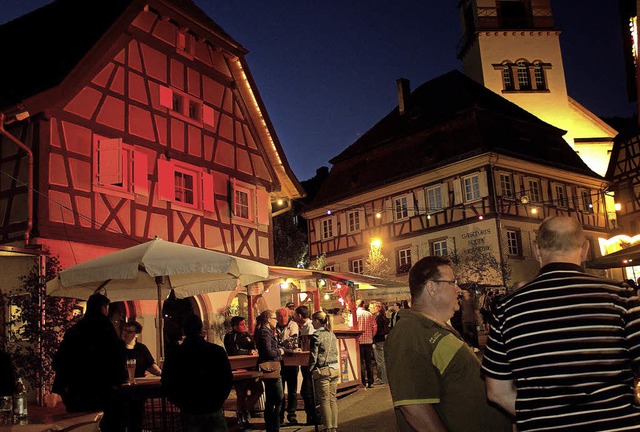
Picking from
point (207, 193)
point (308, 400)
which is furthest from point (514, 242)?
point (308, 400)

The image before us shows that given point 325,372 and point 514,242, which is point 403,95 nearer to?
point 514,242

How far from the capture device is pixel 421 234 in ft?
109

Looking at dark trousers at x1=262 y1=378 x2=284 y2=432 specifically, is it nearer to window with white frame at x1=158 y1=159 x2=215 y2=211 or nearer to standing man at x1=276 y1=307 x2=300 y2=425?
standing man at x1=276 y1=307 x2=300 y2=425

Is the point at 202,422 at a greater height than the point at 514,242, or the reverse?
→ the point at 514,242

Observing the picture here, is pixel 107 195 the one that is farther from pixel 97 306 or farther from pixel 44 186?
pixel 97 306

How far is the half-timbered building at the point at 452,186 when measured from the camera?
30.5 m

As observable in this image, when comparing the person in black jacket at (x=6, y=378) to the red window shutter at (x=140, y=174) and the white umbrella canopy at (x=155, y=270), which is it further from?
the red window shutter at (x=140, y=174)

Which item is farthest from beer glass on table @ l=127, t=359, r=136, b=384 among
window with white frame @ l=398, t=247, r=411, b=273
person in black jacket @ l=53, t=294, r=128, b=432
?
window with white frame @ l=398, t=247, r=411, b=273

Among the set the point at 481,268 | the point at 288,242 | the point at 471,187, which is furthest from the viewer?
the point at 288,242

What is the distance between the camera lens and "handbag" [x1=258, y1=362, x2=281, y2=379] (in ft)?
28.4

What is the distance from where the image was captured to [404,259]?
34000 mm

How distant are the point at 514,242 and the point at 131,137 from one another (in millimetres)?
20622

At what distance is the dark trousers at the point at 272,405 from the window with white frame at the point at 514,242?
23299 mm

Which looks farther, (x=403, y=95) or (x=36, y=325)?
(x=403, y=95)
